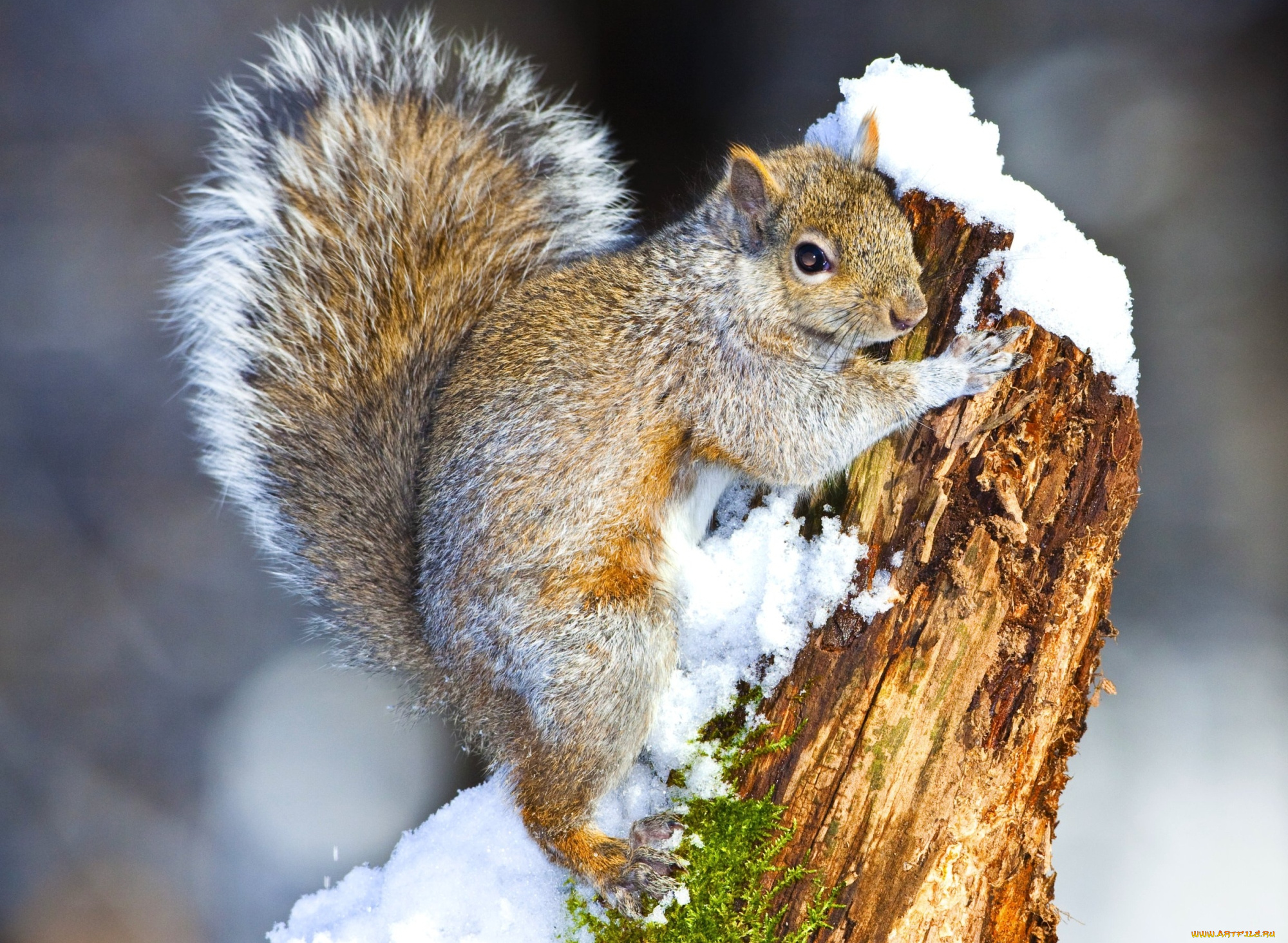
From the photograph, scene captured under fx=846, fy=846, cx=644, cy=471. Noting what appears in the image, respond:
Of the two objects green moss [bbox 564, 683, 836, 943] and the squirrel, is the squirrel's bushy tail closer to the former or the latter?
the squirrel

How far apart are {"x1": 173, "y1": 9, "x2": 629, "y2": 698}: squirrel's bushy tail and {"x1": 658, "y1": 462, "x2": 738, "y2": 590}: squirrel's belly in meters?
0.58

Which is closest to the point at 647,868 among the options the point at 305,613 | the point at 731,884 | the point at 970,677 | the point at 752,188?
the point at 731,884

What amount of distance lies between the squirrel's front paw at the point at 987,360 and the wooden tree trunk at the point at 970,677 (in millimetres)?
17

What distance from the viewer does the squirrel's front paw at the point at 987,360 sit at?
1388 millimetres

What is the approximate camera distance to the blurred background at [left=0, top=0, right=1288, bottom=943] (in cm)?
246

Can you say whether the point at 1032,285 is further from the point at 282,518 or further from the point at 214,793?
the point at 214,793

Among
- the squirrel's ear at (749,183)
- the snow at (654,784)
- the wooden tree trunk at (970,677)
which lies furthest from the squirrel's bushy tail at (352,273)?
the wooden tree trunk at (970,677)

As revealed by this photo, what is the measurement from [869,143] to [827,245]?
26cm

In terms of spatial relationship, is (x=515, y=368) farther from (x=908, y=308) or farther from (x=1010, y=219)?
(x=1010, y=219)

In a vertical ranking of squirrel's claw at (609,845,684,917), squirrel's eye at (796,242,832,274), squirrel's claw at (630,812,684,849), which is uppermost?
squirrel's eye at (796,242,832,274)

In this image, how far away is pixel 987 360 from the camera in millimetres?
1400

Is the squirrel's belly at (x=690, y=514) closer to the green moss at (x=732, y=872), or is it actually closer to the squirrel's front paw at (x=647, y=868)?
the green moss at (x=732, y=872)

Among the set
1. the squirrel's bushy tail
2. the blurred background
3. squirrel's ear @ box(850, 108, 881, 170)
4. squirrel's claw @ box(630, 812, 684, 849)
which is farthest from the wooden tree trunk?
the blurred background

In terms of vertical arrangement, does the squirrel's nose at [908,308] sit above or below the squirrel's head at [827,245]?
below
